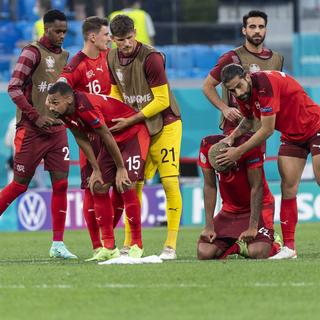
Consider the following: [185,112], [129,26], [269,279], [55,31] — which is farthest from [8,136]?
[269,279]

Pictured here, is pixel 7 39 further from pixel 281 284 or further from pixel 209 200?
pixel 281 284

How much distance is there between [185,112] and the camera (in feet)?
69.6

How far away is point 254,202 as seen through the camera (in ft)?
36.1

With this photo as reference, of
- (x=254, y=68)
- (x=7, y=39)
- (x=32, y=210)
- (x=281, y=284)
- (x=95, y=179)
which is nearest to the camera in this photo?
(x=281, y=284)

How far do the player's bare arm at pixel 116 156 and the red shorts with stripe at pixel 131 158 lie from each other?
12 centimetres

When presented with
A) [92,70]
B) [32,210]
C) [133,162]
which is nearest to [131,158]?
[133,162]

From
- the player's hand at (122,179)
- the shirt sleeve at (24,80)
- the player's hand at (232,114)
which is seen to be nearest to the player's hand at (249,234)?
the player's hand at (122,179)

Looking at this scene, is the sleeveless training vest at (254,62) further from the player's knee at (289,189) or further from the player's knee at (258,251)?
the player's knee at (258,251)

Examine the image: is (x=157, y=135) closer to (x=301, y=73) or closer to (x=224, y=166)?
(x=224, y=166)

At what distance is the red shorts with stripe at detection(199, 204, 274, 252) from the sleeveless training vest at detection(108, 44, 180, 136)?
3.40ft

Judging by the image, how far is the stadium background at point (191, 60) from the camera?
19078 millimetres

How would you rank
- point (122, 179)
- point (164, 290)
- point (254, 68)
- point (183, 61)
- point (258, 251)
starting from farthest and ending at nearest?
point (183, 61)
point (254, 68)
point (258, 251)
point (122, 179)
point (164, 290)

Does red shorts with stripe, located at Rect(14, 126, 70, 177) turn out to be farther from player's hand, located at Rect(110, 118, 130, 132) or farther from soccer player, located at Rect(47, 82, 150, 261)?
player's hand, located at Rect(110, 118, 130, 132)

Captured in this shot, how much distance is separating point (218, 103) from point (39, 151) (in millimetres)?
1877
